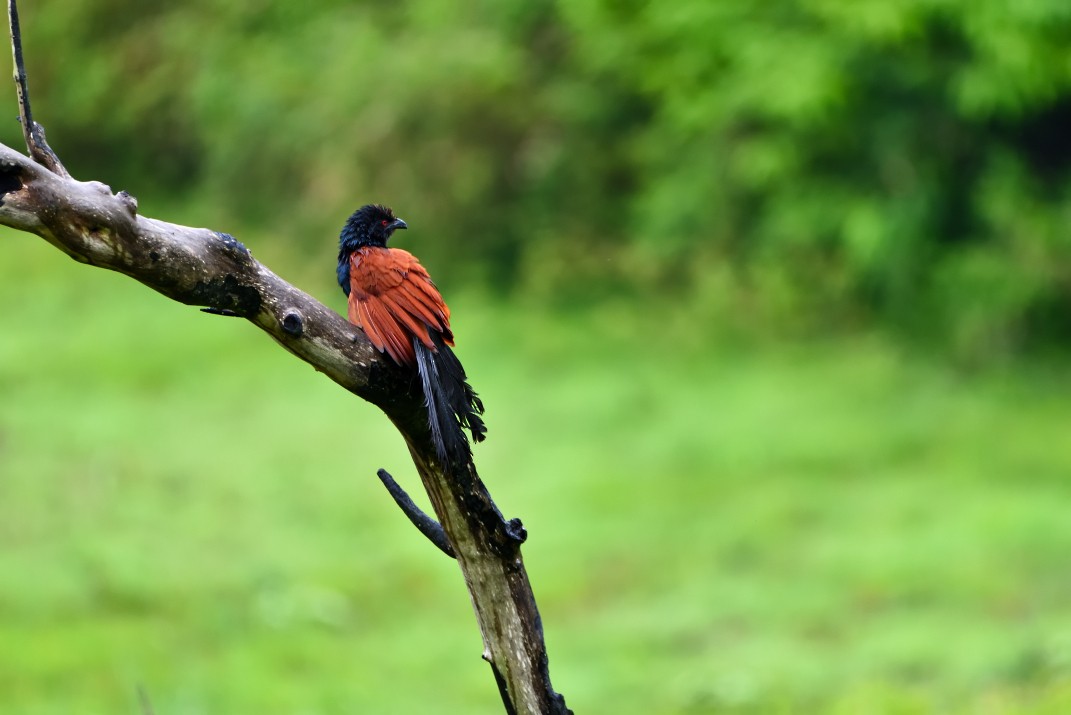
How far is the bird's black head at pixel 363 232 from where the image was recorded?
150 inches

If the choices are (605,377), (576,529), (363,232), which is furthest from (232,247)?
(605,377)

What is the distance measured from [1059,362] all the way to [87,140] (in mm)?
10477

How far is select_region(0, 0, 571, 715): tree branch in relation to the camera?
255cm

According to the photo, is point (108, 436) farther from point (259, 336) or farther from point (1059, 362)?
point (1059, 362)

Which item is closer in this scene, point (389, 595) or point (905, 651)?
point (905, 651)

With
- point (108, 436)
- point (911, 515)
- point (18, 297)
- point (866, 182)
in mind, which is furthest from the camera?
point (18, 297)

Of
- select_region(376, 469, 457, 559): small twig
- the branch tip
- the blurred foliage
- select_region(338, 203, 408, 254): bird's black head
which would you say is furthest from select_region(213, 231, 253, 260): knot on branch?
the blurred foliage

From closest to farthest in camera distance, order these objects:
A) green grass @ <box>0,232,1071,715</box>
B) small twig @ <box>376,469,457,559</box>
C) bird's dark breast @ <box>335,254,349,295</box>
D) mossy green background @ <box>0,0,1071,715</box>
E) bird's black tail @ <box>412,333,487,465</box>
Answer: bird's black tail @ <box>412,333,487,465</box>
small twig @ <box>376,469,457,559</box>
bird's dark breast @ <box>335,254,349,295</box>
green grass @ <box>0,232,1071,715</box>
mossy green background @ <box>0,0,1071,715</box>

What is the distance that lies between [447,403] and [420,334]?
0.60 feet

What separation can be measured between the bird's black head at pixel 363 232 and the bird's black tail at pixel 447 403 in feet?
2.64

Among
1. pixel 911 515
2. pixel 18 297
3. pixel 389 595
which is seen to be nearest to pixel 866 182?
pixel 911 515

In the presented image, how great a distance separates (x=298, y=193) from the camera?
1312 centimetres

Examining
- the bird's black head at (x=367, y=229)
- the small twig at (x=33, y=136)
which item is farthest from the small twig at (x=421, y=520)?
the small twig at (x=33, y=136)

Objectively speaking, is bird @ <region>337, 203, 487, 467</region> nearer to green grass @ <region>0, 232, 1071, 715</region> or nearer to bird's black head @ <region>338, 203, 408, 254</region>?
bird's black head @ <region>338, 203, 408, 254</region>
